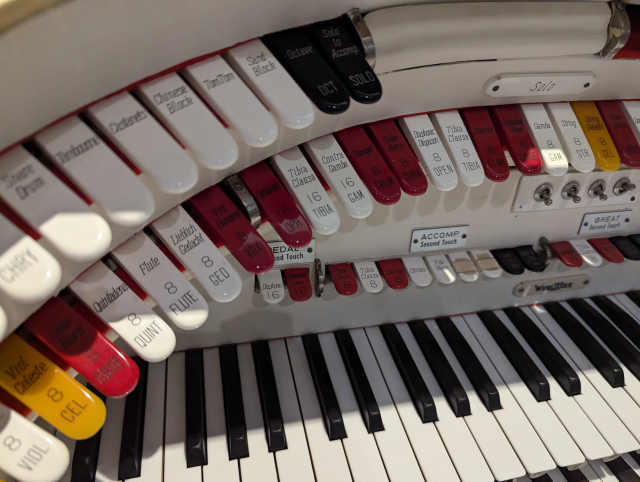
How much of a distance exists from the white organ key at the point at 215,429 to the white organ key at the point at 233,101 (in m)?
0.60

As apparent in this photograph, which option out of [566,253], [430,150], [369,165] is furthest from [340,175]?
[566,253]

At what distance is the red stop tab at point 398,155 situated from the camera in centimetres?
80

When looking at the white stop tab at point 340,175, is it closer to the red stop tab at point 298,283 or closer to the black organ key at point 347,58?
the black organ key at point 347,58

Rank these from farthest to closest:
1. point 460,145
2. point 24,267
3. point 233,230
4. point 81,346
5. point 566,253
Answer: point 566,253 < point 460,145 < point 233,230 < point 81,346 < point 24,267

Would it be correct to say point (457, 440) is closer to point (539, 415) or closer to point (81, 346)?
point (539, 415)

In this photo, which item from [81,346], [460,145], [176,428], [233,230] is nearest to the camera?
[81,346]

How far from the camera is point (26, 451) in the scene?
0.55 m

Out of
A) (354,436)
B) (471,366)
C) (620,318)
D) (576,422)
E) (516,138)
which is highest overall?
(516,138)

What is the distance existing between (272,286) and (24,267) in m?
0.53

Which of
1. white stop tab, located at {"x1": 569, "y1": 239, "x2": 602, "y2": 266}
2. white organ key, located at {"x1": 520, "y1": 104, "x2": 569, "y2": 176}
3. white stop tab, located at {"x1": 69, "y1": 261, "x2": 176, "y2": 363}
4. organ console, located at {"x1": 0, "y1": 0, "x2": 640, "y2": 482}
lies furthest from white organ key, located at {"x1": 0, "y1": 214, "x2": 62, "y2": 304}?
white stop tab, located at {"x1": 569, "y1": 239, "x2": 602, "y2": 266}

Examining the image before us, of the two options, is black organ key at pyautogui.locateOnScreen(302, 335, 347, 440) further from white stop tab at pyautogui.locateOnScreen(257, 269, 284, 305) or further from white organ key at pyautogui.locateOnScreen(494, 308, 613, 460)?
white organ key at pyautogui.locateOnScreen(494, 308, 613, 460)

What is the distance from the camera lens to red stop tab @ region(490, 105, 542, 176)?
0.84 m

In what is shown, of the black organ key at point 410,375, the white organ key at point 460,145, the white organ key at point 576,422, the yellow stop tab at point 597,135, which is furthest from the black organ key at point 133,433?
the yellow stop tab at point 597,135

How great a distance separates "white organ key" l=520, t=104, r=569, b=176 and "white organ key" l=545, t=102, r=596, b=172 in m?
0.01
